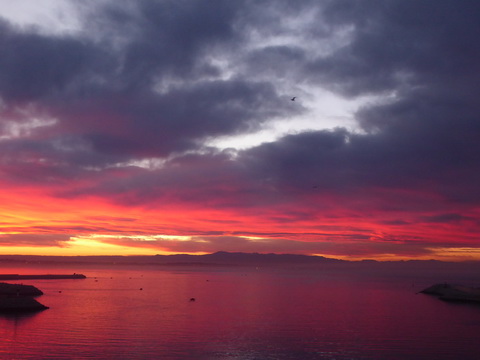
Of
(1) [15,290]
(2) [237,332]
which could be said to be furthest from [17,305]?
(2) [237,332]

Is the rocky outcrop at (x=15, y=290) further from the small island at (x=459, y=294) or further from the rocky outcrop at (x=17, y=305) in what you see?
the small island at (x=459, y=294)

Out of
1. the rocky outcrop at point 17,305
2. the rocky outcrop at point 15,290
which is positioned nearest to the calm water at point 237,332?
the rocky outcrop at point 17,305

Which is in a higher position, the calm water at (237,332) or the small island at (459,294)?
the small island at (459,294)

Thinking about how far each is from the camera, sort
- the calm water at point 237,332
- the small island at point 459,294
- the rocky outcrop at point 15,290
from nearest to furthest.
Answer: the calm water at point 237,332 → the rocky outcrop at point 15,290 → the small island at point 459,294

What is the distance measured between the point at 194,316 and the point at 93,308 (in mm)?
23292

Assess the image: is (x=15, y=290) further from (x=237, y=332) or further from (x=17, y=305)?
(x=237, y=332)

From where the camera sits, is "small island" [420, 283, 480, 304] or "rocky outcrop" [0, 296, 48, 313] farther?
"small island" [420, 283, 480, 304]

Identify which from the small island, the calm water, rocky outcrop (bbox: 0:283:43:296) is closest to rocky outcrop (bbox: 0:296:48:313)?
the calm water

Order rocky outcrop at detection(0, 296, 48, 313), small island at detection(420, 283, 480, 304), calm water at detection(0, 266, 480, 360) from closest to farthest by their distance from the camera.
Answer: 1. calm water at detection(0, 266, 480, 360)
2. rocky outcrop at detection(0, 296, 48, 313)
3. small island at detection(420, 283, 480, 304)

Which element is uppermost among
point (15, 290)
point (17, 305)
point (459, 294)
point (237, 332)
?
point (459, 294)

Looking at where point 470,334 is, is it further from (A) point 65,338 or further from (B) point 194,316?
(A) point 65,338

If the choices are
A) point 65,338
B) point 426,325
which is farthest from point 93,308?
→ point 426,325

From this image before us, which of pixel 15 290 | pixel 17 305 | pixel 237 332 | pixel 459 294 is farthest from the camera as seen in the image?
pixel 459 294

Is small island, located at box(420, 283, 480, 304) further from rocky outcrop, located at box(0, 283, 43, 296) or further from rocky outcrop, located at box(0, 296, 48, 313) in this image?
rocky outcrop, located at box(0, 283, 43, 296)
